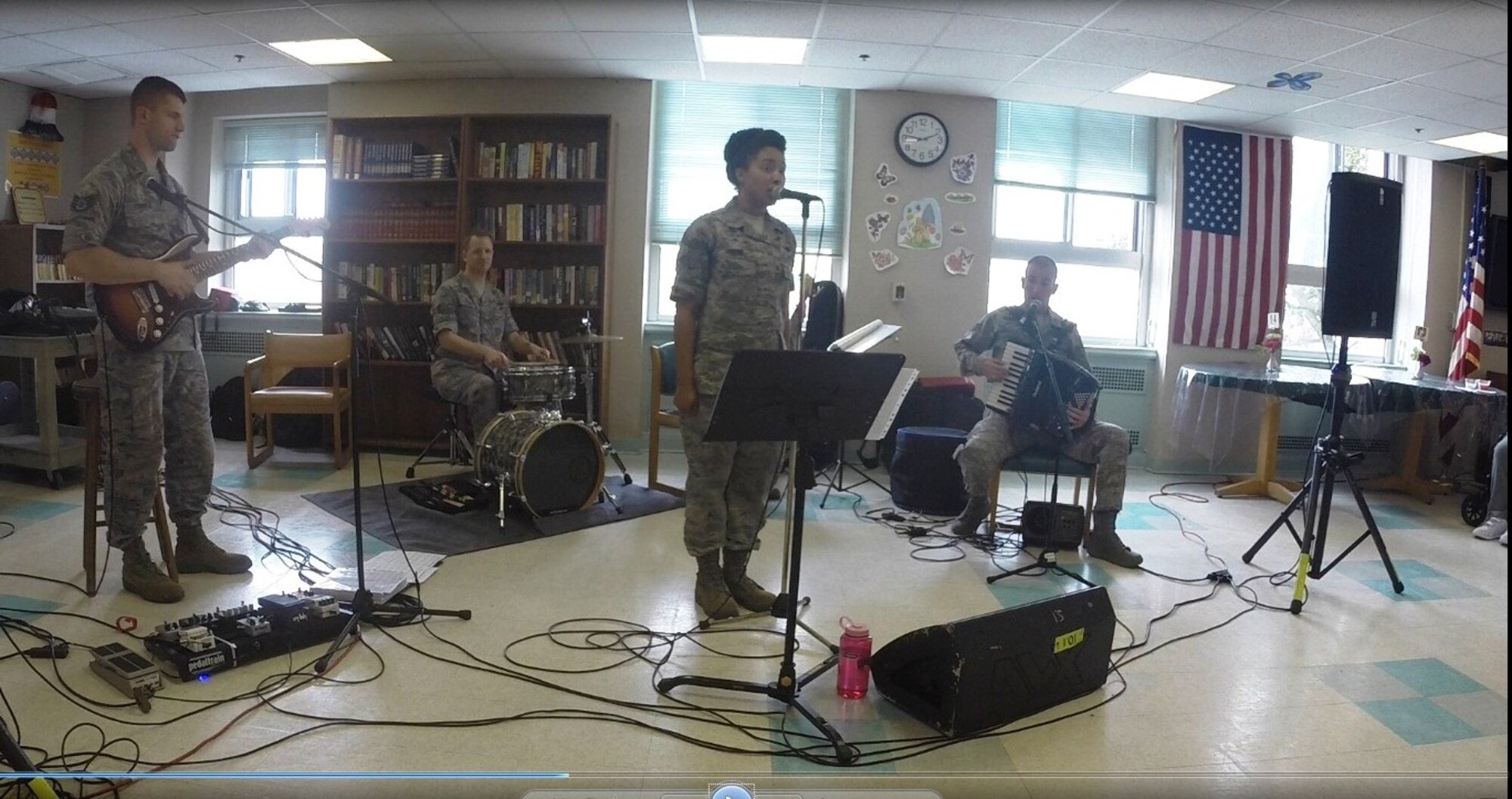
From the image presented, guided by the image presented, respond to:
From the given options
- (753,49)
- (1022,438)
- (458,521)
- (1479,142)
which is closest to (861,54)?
(753,49)

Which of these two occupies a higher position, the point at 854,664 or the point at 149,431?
the point at 149,431

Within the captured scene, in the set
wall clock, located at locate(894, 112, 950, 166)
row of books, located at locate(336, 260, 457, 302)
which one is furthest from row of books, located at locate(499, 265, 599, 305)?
wall clock, located at locate(894, 112, 950, 166)

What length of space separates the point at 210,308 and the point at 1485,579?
5030 millimetres

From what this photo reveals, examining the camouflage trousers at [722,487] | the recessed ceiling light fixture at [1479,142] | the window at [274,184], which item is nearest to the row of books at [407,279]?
the window at [274,184]

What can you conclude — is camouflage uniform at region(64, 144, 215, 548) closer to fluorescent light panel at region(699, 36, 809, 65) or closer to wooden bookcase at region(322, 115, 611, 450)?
wooden bookcase at region(322, 115, 611, 450)

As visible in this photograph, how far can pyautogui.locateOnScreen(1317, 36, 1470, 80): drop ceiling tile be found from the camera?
14.0 ft

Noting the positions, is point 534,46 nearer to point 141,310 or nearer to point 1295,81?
point 141,310

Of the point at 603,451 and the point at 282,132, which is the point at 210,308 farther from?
the point at 282,132

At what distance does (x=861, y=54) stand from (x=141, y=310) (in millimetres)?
3831

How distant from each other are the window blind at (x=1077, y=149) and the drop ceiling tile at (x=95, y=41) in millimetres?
5410

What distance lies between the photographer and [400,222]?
575cm

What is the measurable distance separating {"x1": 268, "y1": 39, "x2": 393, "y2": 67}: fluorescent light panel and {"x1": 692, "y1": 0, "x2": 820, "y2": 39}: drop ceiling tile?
2102 millimetres

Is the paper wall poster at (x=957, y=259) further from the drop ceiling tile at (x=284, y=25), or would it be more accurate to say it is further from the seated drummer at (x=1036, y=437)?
the drop ceiling tile at (x=284, y=25)

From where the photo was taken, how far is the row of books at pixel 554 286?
18.6 ft
